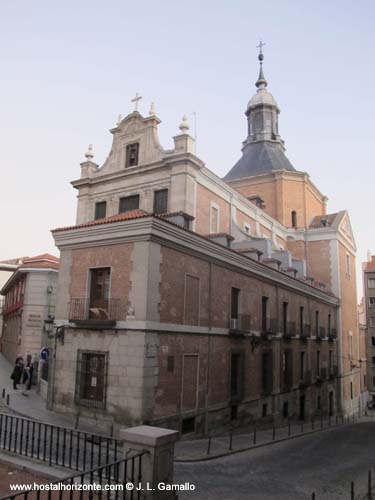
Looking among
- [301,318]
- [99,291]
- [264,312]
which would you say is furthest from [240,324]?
[301,318]

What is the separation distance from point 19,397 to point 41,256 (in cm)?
1274

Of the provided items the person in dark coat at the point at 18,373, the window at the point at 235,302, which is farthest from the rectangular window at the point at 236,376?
the person in dark coat at the point at 18,373

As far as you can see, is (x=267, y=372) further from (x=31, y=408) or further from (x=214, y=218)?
(x=31, y=408)

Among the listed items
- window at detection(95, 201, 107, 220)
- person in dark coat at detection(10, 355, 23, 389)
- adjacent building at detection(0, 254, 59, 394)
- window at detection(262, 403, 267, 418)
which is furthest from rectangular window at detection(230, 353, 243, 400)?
window at detection(95, 201, 107, 220)

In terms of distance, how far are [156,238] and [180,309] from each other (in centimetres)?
311

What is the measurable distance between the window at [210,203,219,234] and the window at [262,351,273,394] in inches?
344

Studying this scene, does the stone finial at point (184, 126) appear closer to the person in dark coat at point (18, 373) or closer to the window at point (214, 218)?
the window at point (214, 218)

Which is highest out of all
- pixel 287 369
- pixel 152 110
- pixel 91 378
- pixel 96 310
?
pixel 152 110

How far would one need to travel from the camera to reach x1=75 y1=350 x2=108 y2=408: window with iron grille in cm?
1586

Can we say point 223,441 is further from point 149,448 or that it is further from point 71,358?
point 149,448

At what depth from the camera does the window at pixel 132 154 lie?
26888 millimetres

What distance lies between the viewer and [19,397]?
1959 cm

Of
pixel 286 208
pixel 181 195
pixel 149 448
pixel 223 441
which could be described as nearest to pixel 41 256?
pixel 181 195

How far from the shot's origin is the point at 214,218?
93.4 feet
